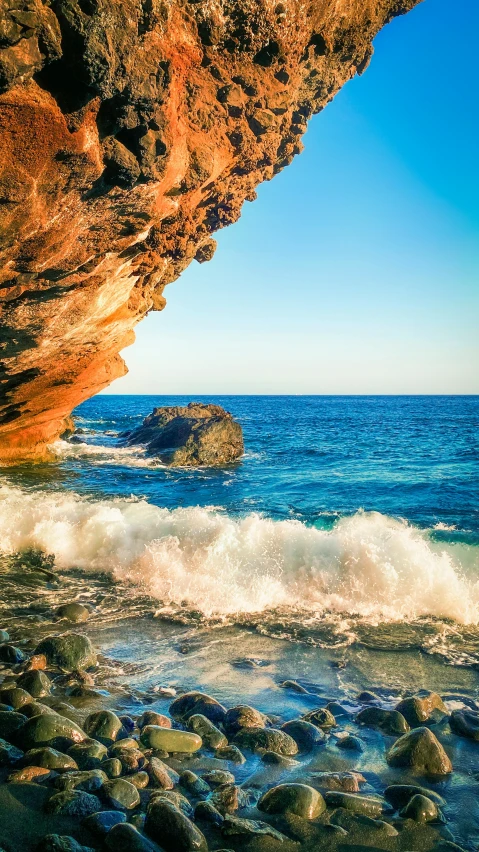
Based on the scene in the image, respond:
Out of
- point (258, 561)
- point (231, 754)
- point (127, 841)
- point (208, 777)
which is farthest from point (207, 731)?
point (258, 561)

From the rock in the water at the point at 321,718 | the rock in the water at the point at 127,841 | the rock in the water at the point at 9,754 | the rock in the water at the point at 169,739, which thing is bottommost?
the rock in the water at the point at 321,718

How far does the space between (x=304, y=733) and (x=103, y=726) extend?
2.00 m

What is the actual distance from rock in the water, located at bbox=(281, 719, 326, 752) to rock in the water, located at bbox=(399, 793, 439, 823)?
1.14m

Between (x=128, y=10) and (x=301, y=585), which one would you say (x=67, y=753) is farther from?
(x=128, y=10)

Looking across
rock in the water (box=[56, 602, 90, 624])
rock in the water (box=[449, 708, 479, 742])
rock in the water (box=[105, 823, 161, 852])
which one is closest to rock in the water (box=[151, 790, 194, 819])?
rock in the water (box=[105, 823, 161, 852])

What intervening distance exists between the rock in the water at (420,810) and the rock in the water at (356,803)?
192 millimetres

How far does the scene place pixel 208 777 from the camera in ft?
14.7

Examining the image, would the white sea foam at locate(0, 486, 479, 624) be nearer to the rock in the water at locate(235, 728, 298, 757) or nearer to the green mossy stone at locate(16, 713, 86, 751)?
the rock in the water at locate(235, 728, 298, 757)

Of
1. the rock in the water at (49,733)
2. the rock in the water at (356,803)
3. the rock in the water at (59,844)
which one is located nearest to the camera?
the rock in the water at (59,844)

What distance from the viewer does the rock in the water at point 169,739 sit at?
4.89 meters

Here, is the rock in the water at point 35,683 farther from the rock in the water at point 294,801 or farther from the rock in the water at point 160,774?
the rock in the water at point 294,801

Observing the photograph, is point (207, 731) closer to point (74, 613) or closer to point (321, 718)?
Answer: point (321, 718)

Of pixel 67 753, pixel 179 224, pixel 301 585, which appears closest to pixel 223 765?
pixel 67 753

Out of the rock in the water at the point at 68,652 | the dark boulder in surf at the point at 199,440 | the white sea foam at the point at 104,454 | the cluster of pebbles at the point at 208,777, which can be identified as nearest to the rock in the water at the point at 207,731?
the cluster of pebbles at the point at 208,777
